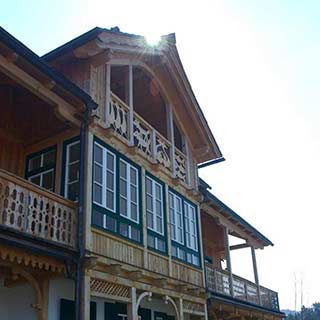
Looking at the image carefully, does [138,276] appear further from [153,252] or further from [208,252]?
[208,252]

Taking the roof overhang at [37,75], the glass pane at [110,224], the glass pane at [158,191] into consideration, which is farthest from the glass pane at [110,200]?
the glass pane at [158,191]

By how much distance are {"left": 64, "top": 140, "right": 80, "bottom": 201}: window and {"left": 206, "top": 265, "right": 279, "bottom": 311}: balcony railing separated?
6818 millimetres

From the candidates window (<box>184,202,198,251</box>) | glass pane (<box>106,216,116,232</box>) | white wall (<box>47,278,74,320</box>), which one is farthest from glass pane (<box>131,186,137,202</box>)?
window (<box>184,202,198,251</box>)

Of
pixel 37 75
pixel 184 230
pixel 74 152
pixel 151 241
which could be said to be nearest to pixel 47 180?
pixel 74 152

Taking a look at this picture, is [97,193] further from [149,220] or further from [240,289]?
[240,289]

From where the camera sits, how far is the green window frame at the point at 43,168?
10688mm

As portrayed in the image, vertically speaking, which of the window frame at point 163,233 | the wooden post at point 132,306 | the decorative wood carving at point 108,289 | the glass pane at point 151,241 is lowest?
the wooden post at point 132,306

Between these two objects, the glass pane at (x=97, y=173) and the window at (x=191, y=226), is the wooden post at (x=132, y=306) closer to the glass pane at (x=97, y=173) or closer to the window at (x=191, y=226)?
the glass pane at (x=97, y=173)

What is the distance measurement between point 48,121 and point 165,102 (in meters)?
5.17

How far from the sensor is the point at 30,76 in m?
8.95

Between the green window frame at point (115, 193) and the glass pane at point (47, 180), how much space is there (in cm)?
114

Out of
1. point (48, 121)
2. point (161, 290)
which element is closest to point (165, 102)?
point (48, 121)

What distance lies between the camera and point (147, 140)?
42.9 ft

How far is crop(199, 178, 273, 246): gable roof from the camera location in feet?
53.0
